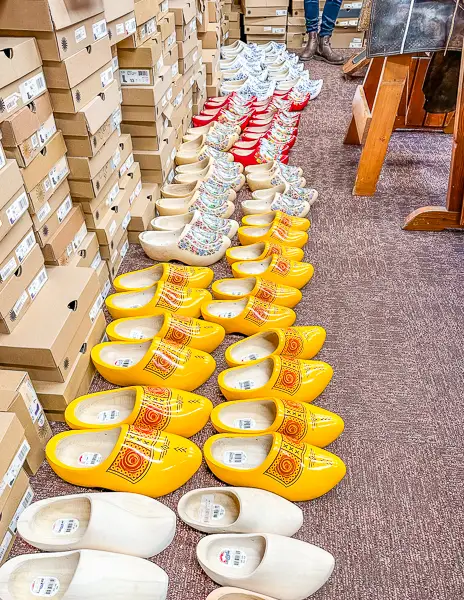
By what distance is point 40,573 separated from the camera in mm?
930

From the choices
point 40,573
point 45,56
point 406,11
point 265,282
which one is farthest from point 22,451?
point 406,11

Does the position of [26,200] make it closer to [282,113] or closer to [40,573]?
[40,573]

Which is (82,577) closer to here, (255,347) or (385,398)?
(255,347)

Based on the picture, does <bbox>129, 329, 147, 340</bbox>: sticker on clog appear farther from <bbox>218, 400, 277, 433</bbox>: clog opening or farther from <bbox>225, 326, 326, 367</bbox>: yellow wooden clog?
<bbox>218, 400, 277, 433</bbox>: clog opening

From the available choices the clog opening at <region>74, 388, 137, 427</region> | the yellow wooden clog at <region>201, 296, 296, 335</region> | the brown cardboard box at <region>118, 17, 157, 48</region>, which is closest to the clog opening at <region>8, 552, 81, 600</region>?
the clog opening at <region>74, 388, 137, 427</region>

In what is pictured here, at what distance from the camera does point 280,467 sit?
1063 millimetres

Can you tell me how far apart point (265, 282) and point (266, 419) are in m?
0.51

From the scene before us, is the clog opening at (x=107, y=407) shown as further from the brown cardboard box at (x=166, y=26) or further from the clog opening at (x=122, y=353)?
the brown cardboard box at (x=166, y=26)

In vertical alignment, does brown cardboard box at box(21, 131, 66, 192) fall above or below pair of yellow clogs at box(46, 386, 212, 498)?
above

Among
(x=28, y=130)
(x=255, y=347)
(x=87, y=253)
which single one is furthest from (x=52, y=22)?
(x=255, y=347)

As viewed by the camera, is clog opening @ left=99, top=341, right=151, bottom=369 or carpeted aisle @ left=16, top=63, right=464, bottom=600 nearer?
carpeted aisle @ left=16, top=63, right=464, bottom=600

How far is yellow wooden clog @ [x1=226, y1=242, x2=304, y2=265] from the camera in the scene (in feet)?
5.79

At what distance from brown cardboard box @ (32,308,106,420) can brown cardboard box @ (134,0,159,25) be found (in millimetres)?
1045

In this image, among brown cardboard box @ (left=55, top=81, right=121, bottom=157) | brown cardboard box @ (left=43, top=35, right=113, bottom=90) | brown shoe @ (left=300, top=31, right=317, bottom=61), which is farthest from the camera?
brown shoe @ (left=300, top=31, right=317, bottom=61)
